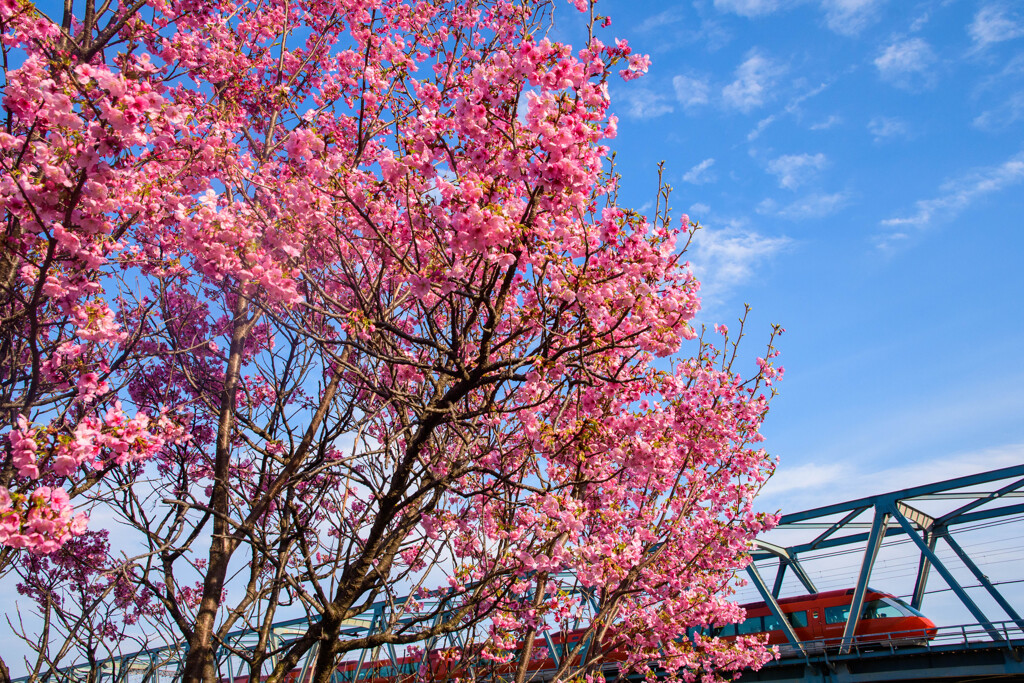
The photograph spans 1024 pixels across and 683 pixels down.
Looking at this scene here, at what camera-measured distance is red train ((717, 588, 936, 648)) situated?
17.7 metres

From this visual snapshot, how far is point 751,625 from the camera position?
70.0 feet

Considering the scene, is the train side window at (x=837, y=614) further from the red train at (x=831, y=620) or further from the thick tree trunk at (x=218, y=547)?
the thick tree trunk at (x=218, y=547)

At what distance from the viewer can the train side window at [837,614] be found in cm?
1917

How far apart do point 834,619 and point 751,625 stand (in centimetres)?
290

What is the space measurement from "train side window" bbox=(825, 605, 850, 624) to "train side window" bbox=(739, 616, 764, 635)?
2189 mm

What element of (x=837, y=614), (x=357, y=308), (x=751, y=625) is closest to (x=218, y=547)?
(x=357, y=308)

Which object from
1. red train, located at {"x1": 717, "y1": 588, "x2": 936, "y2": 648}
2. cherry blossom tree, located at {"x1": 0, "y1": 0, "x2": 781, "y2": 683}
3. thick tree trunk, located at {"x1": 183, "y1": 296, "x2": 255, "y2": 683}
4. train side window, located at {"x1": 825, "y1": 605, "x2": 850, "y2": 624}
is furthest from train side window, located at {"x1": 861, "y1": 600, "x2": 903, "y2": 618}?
thick tree trunk, located at {"x1": 183, "y1": 296, "x2": 255, "y2": 683}

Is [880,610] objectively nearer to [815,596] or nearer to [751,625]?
[815,596]

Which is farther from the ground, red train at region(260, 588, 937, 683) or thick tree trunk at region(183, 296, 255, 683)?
thick tree trunk at region(183, 296, 255, 683)

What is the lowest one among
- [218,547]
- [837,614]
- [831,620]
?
[831,620]

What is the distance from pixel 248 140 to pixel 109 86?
3.96 meters

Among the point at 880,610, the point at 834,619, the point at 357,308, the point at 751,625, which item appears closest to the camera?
the point at 357,308

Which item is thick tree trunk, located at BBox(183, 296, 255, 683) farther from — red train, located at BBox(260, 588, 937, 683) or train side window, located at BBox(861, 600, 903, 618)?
train side window, located at BBox(861, 600, 903, 618)

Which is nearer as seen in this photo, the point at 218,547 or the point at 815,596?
the point at 218,547
